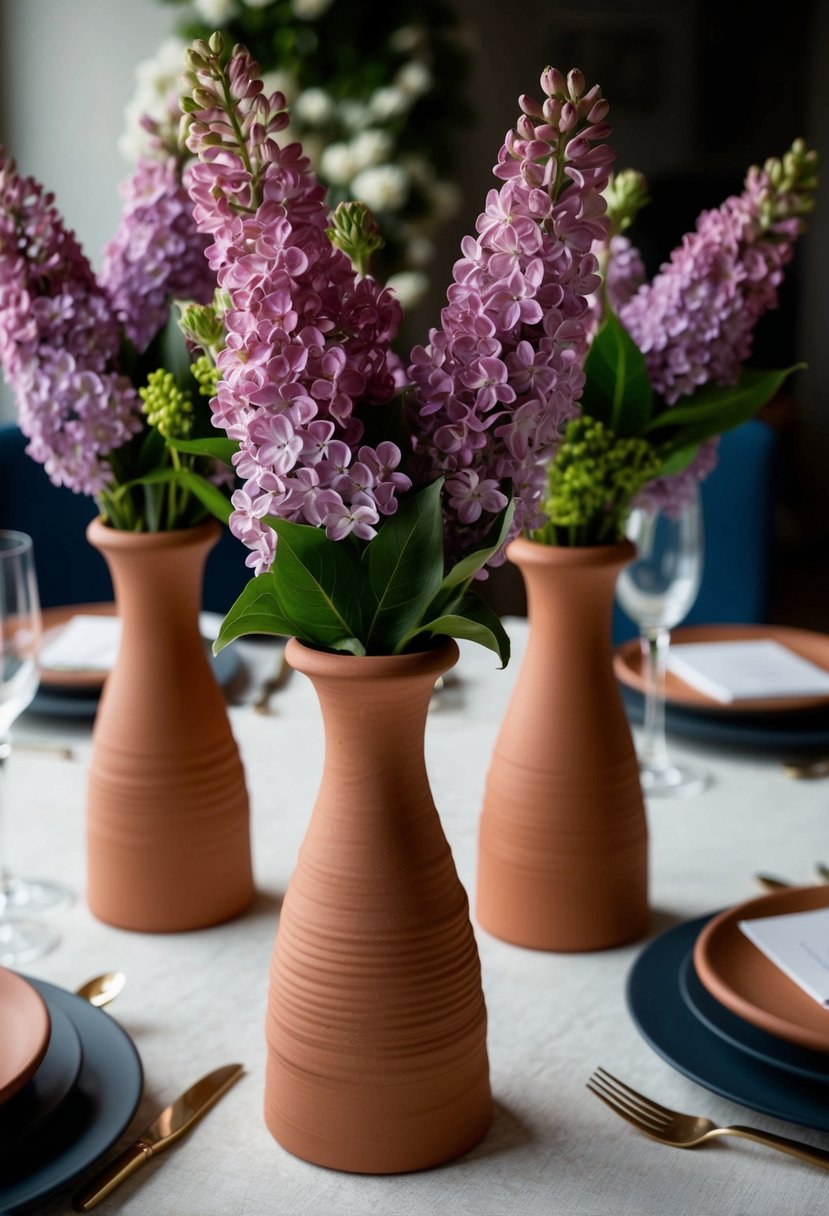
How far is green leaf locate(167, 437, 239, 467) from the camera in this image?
0.77 m

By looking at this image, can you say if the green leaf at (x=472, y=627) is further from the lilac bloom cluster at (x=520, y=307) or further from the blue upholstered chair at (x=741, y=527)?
the blue upholstered chair at (x=741, y=527)

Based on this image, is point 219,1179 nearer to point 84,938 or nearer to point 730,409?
point 84,938

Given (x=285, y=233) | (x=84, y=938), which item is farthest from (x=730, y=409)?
(x=84, y=938)

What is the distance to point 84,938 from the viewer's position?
1107 millimetres

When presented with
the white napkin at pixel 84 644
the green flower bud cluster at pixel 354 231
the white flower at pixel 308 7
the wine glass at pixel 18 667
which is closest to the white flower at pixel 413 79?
the white flower at pixel 308 7

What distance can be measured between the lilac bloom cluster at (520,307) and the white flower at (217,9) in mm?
2692

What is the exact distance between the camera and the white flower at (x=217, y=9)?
315 centimetres

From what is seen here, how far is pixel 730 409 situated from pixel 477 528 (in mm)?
406

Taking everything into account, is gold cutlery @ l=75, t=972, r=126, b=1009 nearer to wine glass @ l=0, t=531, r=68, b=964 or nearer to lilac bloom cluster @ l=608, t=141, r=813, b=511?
wine glass @ l=0, t=531, r=68, b=964

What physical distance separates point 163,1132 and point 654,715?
0.76 metres

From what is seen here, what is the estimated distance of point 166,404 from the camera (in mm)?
941

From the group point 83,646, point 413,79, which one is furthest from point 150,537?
point 413,79

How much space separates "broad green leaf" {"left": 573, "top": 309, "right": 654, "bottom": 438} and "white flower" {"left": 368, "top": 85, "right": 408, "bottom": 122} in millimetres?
2373

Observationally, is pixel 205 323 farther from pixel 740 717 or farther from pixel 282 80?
pixel 282 80
